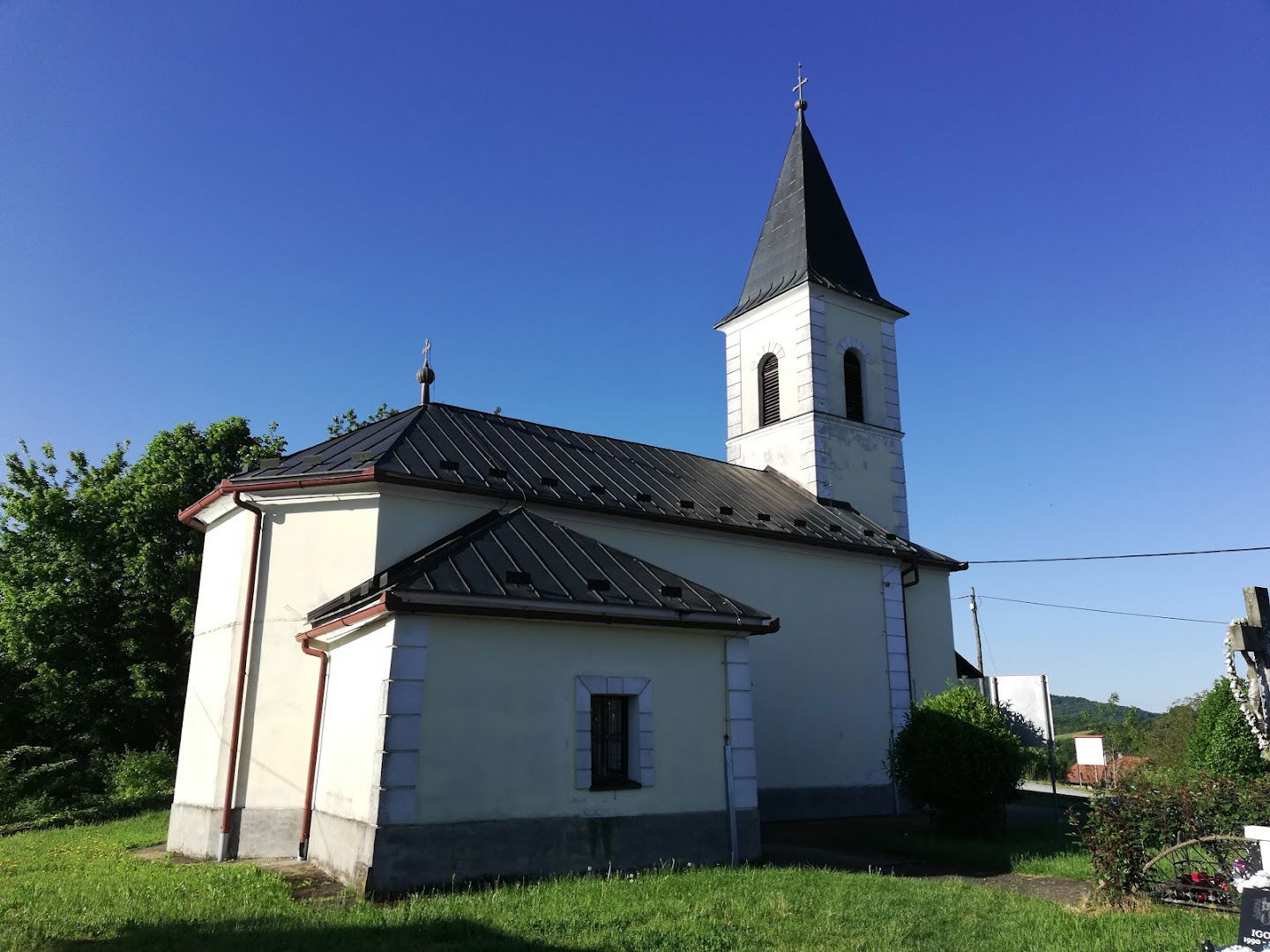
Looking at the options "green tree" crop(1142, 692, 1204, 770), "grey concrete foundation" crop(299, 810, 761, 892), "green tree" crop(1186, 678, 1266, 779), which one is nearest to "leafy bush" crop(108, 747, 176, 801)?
"grey concrete foundation" crop(299, 810, 761, 892)

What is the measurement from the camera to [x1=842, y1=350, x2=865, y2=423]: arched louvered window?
2192cm

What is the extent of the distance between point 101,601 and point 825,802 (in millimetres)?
18748

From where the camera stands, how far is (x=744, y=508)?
1741cm

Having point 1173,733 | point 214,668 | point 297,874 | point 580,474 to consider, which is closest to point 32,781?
point 214,668

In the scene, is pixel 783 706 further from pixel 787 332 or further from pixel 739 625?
pixel 787 332

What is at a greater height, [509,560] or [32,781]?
[509,560]

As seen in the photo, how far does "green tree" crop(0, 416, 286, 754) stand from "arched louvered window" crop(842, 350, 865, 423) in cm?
1589

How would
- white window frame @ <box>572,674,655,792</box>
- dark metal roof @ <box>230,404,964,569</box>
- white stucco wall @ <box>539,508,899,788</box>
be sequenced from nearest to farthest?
white window frame @ <box>572,674,655,792</box> → dark metal roof @ <box>230,404,964,569</box> → white stucco wall @ <box>539,508,899,788</box>

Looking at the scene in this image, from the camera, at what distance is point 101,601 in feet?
74.4

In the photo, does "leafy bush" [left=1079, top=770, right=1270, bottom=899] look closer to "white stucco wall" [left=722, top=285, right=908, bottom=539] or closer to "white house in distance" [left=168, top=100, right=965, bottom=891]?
"white house in distance" [left=168, top=100, right=965, bottom=891]

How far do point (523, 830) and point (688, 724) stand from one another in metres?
2.56

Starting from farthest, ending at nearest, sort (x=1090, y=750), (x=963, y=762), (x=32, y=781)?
(x=32, y=781)
(x=963, y=762)
(x=1090, y=750)

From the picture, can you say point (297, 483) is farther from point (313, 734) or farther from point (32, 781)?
point (32, 781)

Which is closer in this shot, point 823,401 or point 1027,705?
point 1027,705
